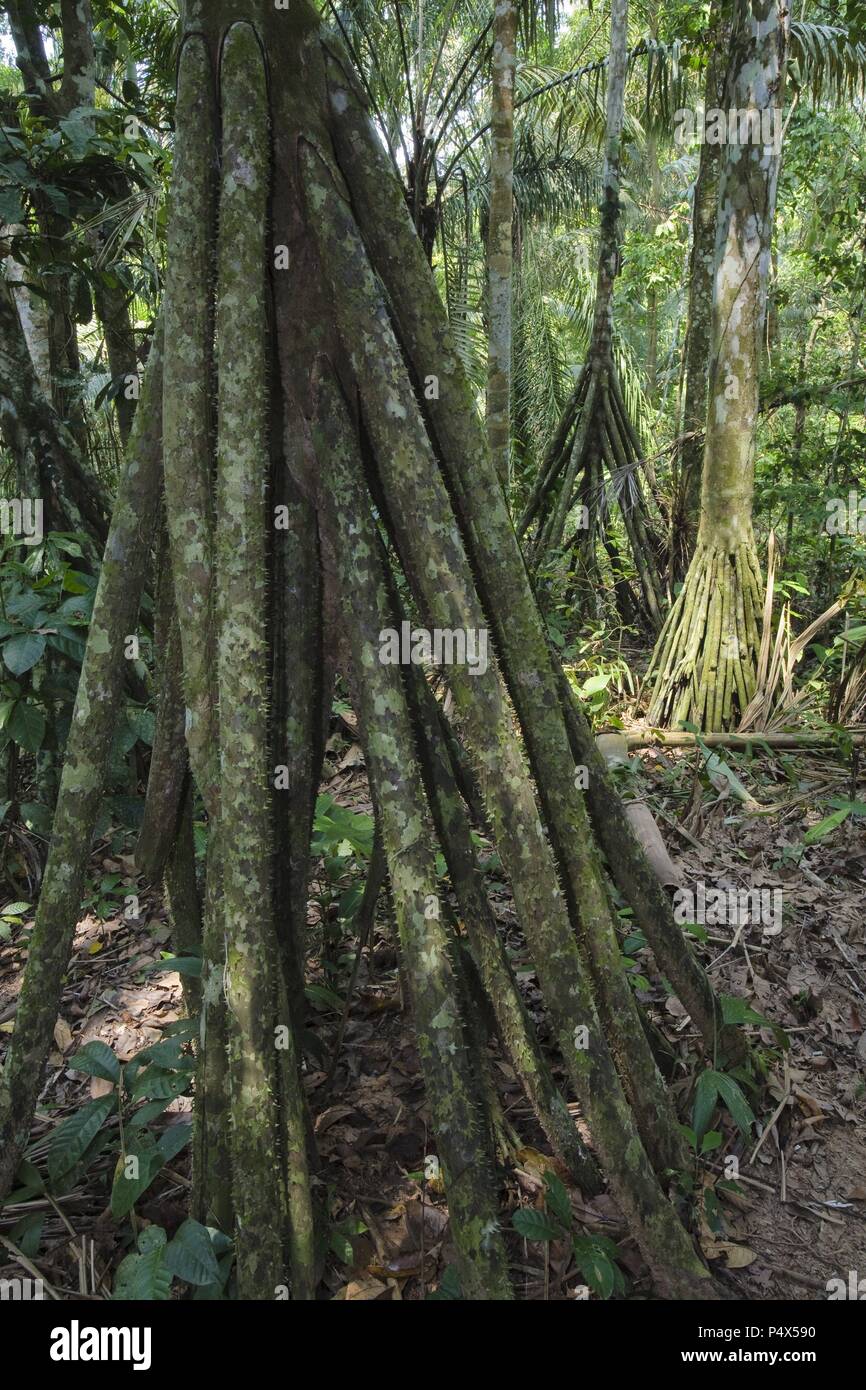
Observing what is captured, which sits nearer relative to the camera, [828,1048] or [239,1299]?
[239,1299]

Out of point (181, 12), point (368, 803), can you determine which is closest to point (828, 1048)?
point (368, 803)

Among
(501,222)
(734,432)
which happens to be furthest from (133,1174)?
(501,222)

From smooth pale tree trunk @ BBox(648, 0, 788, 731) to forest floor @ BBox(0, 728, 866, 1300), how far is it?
1168 millimetres

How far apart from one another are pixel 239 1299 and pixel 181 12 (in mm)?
2483

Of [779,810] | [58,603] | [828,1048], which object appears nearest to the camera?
[828,1048]

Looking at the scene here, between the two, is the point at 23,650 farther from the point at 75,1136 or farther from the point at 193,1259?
the point at 193,1259

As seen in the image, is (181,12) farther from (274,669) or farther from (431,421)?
(274,669)

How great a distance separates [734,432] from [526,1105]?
3.41 metres

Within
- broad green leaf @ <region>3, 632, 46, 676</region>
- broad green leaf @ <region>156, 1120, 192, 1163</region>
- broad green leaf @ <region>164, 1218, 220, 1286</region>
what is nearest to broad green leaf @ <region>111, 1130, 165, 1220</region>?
broad green leaf @ <region>156, 1120, 192, 1163</region>

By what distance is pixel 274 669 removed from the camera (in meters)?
2.11

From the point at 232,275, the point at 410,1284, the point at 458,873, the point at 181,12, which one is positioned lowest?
the point at 410,1284

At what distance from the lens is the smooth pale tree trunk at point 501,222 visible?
4.86 metres

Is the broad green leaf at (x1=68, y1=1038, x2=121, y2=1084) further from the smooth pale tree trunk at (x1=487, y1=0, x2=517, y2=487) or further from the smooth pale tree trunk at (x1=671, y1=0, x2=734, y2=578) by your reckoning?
the smooth pale tree trunk at (x1=671, y1=0, x2=734, y2=578)

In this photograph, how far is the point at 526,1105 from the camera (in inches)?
91.0
